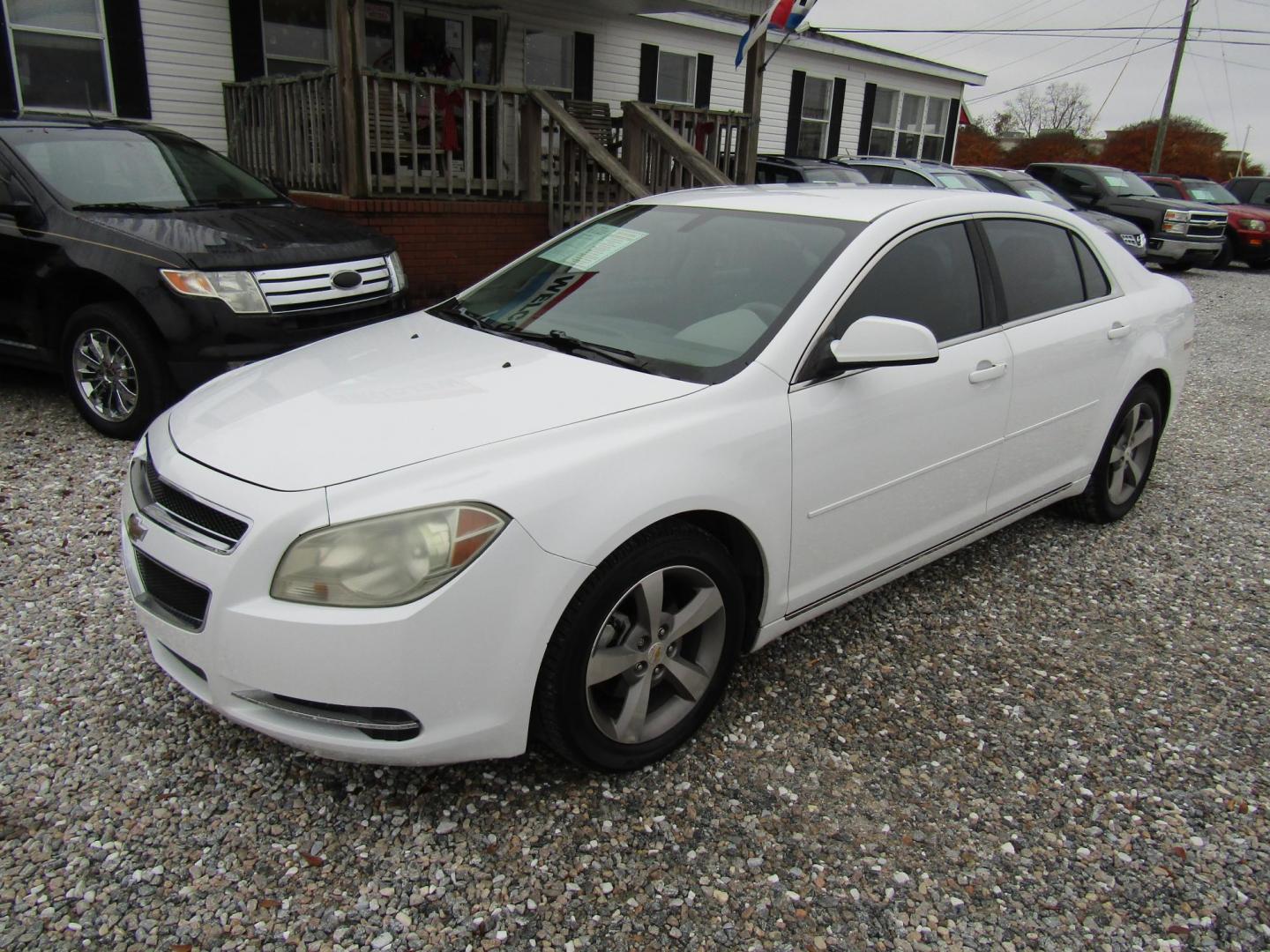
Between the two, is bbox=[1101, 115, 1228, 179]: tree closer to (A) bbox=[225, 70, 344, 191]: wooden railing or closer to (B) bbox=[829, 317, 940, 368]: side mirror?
(A) bbox=[225, 70, 344, 191]: wooden railing

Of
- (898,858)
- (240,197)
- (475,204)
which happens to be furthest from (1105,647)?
(475,204)

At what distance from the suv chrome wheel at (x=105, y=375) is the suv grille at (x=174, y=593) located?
9.70 ft

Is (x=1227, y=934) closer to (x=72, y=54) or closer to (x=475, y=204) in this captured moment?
(x=475, y=204)

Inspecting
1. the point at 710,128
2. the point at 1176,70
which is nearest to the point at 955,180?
the point at 710,128

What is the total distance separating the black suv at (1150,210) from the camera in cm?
1580

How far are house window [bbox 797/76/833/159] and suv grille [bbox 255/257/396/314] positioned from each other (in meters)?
14.0

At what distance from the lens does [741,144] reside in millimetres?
10445

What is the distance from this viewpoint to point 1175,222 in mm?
15727

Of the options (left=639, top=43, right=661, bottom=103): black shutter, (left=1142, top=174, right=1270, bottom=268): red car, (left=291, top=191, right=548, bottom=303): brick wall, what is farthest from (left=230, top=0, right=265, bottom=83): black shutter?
(left=1142, top=174, right=1270, bottom=268): red car

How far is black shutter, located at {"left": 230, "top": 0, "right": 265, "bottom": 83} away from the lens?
32.6 ft

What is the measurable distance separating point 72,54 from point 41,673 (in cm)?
859

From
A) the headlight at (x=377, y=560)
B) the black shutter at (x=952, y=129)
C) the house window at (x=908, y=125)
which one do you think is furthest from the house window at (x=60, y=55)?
the black shutter at (x=952, y=129)

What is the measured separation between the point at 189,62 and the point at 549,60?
5065mm

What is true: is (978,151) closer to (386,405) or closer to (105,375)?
(105,375)
